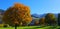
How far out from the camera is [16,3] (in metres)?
4.29

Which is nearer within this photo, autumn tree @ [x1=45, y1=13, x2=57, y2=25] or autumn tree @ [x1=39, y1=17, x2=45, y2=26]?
autumn tree @ [x1=39, y1=17, x2=45, y2=26]

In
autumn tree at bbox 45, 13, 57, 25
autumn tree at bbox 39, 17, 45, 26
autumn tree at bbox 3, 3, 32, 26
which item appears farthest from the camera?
autumn tree at bbox 45, 13, 57, 25

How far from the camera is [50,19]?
5.10m

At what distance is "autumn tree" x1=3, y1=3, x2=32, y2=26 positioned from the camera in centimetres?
419

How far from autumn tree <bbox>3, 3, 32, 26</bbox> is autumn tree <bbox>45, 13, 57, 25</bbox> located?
2.32ft

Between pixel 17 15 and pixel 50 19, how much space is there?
1.28 metres

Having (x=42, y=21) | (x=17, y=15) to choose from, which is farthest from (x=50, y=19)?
(x=17, y=15)

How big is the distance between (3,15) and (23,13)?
51 centimetres

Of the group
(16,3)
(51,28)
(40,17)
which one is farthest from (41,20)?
(16,3)

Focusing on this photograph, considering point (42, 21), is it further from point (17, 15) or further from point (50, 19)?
point (17, 15)

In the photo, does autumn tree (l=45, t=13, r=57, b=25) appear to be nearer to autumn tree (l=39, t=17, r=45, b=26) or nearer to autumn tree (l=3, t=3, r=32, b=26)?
autumn tree (l=39, t=17, r=45, b=26)

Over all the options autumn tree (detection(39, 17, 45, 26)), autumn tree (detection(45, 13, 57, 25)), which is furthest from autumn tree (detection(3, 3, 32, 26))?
autumn tree (detection(45, 13, 57, 25))

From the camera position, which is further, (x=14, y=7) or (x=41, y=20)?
(x=41, y=20)

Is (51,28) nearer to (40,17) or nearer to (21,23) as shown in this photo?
(40,17)
